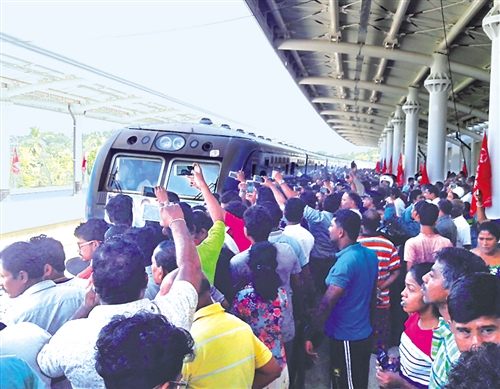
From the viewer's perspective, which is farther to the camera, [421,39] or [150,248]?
[421,39]

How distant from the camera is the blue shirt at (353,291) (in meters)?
3.45

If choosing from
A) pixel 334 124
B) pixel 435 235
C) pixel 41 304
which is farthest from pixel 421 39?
pixel 334 124

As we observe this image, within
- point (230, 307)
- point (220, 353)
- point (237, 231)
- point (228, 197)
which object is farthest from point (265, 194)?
point (220, 353)

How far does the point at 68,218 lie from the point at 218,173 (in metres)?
2.08

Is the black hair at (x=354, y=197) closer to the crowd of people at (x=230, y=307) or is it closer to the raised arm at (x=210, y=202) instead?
the crowd of people at (x=230, y=307)

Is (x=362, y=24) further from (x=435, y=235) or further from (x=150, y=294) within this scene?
(x=150, y=294)

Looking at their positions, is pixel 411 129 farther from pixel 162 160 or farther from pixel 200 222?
pixel 200 222

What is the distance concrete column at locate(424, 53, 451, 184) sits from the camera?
47.8 feet

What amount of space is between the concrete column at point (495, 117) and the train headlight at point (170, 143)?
13.3 feet

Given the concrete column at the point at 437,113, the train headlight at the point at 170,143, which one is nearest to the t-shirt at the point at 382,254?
the train headlight at the point at 170,143

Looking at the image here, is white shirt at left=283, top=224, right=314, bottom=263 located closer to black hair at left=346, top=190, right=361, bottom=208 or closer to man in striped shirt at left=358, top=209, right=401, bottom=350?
man in striped shirt at left=358, top=209, right=401, bottom=350

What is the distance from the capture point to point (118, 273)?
2045 millimetres

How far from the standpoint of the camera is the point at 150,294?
2.72m

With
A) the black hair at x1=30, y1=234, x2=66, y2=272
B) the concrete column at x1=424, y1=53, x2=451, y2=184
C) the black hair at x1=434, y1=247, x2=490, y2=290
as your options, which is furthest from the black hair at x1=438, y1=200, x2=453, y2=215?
the concrete column at x1=424, y1=53, x2=451, y2=184
